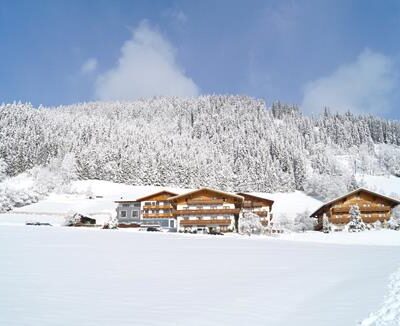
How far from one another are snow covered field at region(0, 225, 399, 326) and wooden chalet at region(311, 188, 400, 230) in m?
58.6

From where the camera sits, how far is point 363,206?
82.2 meters

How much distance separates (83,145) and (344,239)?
4632 inches

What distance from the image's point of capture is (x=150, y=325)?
11156mm

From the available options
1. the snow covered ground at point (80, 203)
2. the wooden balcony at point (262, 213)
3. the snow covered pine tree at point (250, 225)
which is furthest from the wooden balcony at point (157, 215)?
the wooden balcony at point (262, 213)

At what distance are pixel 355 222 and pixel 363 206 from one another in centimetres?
1103

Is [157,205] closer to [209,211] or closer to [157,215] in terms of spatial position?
[157,215]

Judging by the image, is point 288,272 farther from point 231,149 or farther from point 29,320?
point 231,149

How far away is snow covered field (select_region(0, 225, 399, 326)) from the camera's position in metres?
12.1

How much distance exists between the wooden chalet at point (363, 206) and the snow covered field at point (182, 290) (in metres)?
58.6

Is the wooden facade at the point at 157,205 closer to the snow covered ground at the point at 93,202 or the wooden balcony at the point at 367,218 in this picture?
the snow covered ground at the point at 93,202

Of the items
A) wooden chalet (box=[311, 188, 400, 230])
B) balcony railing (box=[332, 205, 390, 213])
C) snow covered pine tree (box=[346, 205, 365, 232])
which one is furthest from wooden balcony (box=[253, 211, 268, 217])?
snow covered pine tree (box=[346, 205, 365, 232])

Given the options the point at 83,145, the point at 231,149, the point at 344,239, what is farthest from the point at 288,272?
the point at 231,149

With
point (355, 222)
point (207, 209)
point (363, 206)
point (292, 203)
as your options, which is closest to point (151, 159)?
point (292, 203)

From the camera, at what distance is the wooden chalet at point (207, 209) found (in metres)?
82.9
